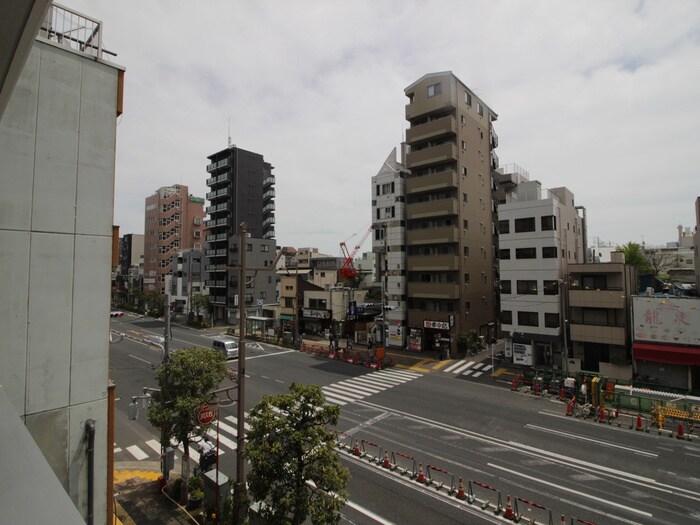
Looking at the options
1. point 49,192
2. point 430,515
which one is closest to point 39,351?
point 49,192

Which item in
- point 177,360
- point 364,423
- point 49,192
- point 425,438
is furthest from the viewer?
point 364,423

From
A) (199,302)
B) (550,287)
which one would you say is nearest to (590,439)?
(550,287)

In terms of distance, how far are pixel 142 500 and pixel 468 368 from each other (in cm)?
2809

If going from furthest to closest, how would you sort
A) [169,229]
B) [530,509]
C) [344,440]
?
[169,229] < [344,440] < [530,509]

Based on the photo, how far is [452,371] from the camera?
33.4 m

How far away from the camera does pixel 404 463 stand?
16578 millimetres

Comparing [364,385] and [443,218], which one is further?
[443,218]

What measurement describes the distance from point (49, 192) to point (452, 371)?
105 feet


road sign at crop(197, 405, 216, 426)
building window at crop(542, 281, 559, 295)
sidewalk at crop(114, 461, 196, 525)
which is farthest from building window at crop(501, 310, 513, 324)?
sidewalk at crop(114, 461, 196, 525)

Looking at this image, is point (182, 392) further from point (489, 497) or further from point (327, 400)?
point (327, 400)

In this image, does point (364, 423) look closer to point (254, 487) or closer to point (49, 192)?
point (254, 487)

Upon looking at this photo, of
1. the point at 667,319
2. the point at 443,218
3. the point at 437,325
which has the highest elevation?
the point at 443,218

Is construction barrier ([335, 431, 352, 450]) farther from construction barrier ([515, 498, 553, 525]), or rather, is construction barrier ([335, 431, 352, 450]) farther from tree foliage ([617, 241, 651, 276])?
tree foliage ([617, 241, 651, 276])

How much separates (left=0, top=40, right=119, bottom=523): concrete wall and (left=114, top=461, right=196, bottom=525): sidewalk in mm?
4366
